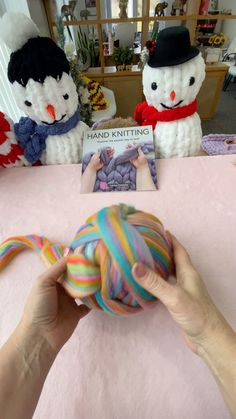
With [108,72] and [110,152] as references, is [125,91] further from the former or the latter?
[110,152]

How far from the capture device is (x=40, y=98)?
615 millimetres

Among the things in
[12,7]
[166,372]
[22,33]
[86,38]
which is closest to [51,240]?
[166,372]

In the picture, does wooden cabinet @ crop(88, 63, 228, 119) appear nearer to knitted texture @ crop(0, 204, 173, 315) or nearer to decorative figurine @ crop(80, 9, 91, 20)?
decorative figurine @ crop(80, 9, 91, 20)

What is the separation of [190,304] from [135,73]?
1.61 meters

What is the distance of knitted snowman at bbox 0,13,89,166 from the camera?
56 centimetres

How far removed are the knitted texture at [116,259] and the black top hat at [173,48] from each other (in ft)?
1.36

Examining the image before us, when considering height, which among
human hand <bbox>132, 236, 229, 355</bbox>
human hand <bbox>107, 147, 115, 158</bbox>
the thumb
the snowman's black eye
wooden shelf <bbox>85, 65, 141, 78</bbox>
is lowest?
wooden shelf <bbox>85, 65, 141, 78</bbox>

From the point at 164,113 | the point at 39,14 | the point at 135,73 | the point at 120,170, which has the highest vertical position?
the point at 39,14

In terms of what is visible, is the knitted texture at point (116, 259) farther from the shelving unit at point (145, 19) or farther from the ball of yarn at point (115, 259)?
the shelving unit at point (145, 19)

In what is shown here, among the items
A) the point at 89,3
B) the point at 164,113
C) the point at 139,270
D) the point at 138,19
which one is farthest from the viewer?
the point at 89,3

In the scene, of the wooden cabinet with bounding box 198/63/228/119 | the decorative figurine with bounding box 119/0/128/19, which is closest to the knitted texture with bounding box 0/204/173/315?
the decorative figurine with bounding box 119/0/128/19

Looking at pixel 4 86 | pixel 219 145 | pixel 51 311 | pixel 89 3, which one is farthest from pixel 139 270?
pixel 89 3

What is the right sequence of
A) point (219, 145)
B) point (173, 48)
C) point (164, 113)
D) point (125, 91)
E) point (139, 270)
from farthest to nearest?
point (125, 91) → point (219, 145) → point (164, 113) → point (173, 48) → point (139, 270)

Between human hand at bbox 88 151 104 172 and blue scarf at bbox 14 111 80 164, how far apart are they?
108 mm
